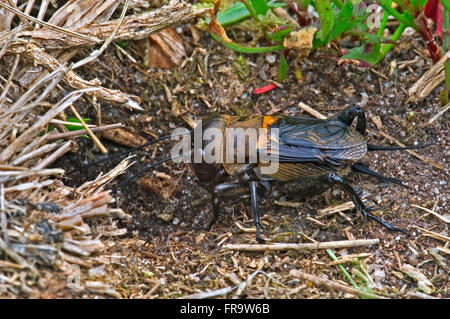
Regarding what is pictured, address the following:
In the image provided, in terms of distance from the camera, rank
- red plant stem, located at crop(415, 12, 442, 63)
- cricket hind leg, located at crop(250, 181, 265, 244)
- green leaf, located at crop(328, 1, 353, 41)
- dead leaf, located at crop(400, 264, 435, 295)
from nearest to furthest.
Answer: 1. dead leaf, located at crop(400, 264, 435, 295)
2. cricket hind leg, located at crop(250, 181, 265, 244)
3. green leaf, located at crop(328, 1, 353, 41)
4. red plant stem, located at crop(415, 12, 442, 63)

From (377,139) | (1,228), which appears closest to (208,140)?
(377,139)

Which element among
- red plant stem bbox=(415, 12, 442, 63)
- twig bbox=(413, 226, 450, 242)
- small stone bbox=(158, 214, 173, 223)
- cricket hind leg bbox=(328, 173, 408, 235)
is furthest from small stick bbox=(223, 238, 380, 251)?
red plant stem bbox=(415, 12, 442, 63)

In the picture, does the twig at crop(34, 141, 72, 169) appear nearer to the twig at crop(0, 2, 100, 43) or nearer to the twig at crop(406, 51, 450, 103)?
the twig at crop(0, 2, 100, 43)

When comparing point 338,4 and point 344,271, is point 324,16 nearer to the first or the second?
point 338,4
